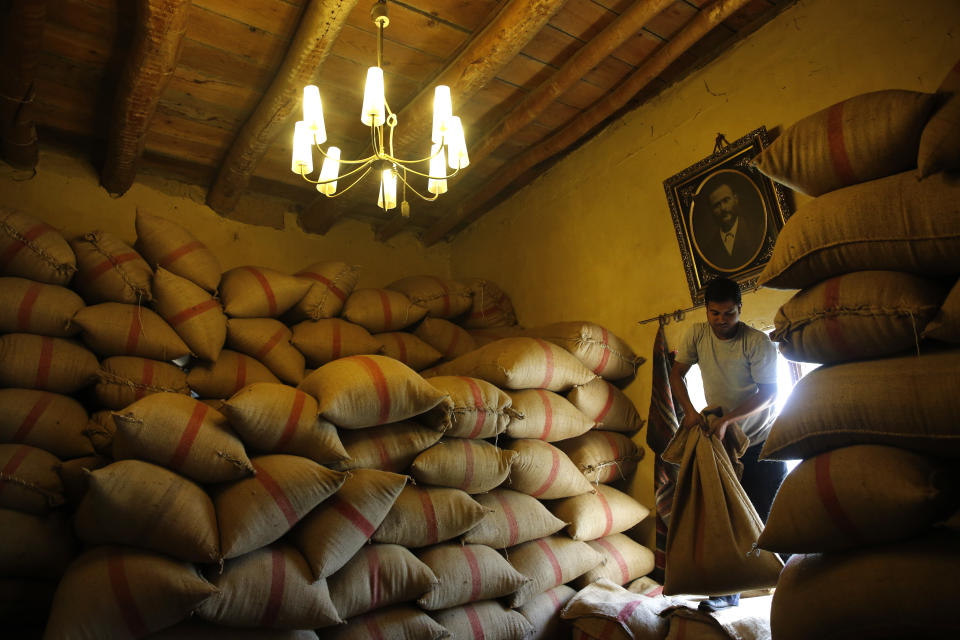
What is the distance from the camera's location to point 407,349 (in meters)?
3.40

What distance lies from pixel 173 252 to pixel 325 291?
0.77m

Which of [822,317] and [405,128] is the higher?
[405,128]

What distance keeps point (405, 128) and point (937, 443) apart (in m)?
2.67

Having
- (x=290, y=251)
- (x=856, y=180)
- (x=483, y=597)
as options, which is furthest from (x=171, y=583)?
(x=290, y=251)

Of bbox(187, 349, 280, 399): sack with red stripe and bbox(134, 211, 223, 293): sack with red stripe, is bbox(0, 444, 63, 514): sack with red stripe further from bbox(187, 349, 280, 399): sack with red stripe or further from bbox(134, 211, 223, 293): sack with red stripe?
bbox(134, 211, 223, 293): sack with red stripe

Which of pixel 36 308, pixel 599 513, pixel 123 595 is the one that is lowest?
pixel 599 513

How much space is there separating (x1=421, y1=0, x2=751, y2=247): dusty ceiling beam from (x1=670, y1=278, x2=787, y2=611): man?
1209mm

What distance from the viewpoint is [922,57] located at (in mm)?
2205

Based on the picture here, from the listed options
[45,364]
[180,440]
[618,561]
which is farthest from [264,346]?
[618,561]

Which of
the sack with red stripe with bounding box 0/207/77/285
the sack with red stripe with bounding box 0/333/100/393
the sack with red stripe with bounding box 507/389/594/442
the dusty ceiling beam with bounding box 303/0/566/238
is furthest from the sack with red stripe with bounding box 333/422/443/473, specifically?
the dusty ceiling beam with bounding box 303/0/566/238

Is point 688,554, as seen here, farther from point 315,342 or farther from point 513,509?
point 315,342

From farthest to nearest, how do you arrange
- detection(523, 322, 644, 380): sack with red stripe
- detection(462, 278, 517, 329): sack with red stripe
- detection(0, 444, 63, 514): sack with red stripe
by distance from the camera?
detection(462, 278, 517, 329): sack with red stripe, detection(523, 322, 644, 380): sack with red stripe, detection(0, 444, 63, 514): sack with red stripe

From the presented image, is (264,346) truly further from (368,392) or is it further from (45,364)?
(368,392)

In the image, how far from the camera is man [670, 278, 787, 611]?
2.38m
